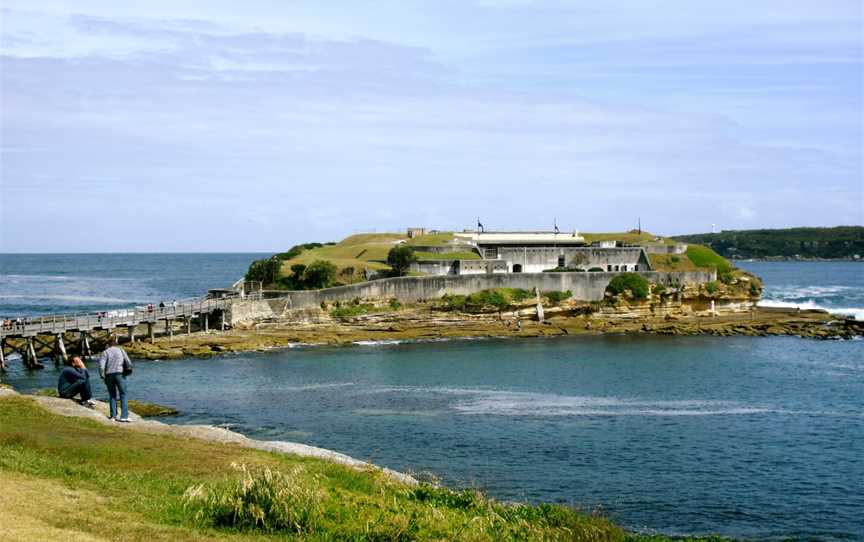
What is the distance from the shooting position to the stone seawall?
209 feet

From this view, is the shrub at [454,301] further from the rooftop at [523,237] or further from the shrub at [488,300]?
the rooftop at [523,237]

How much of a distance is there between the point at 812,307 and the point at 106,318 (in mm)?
62574

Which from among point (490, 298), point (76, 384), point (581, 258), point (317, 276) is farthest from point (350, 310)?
point (76, 384)

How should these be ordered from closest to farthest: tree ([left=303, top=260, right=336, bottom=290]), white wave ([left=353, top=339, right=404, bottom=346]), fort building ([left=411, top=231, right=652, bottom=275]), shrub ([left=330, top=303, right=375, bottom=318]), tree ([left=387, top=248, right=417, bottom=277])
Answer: white wave ([left=353, top=339, right=404, bottom=346]) < shrub ([left=330, top=303, right=375, bottom=318]) < tree ([left=303, top=260, right=336, bottom=290]) < tree ([left=387, top=248, right=417, bottom=277]) < fort building ([left=411, top=231, right=652, bottom=275])

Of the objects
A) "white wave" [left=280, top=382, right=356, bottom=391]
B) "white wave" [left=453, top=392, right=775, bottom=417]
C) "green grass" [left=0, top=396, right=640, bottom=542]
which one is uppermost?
"green grass" [left=0, top=396, right=640, bottom=542]

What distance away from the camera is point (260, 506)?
13984 mm

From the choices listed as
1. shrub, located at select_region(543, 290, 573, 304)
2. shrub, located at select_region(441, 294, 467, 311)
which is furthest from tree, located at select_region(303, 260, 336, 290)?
shrub, located at select_region(543, 290, 573, 304)

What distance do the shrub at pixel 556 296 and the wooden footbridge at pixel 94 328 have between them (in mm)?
22641

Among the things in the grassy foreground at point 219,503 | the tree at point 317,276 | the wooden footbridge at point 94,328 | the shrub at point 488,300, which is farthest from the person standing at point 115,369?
the shrub at point 488,300

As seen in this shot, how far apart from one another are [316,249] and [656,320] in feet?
123

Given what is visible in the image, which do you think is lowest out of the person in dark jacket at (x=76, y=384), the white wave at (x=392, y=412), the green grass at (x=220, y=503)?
the white wave at (x=392, y=412)

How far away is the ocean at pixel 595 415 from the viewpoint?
2441cm

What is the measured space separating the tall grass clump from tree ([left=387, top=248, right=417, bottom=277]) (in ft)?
194

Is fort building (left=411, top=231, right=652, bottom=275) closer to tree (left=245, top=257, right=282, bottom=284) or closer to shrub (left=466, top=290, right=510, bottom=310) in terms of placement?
shrub (left=466, top=290, right=510, bottom=310)
